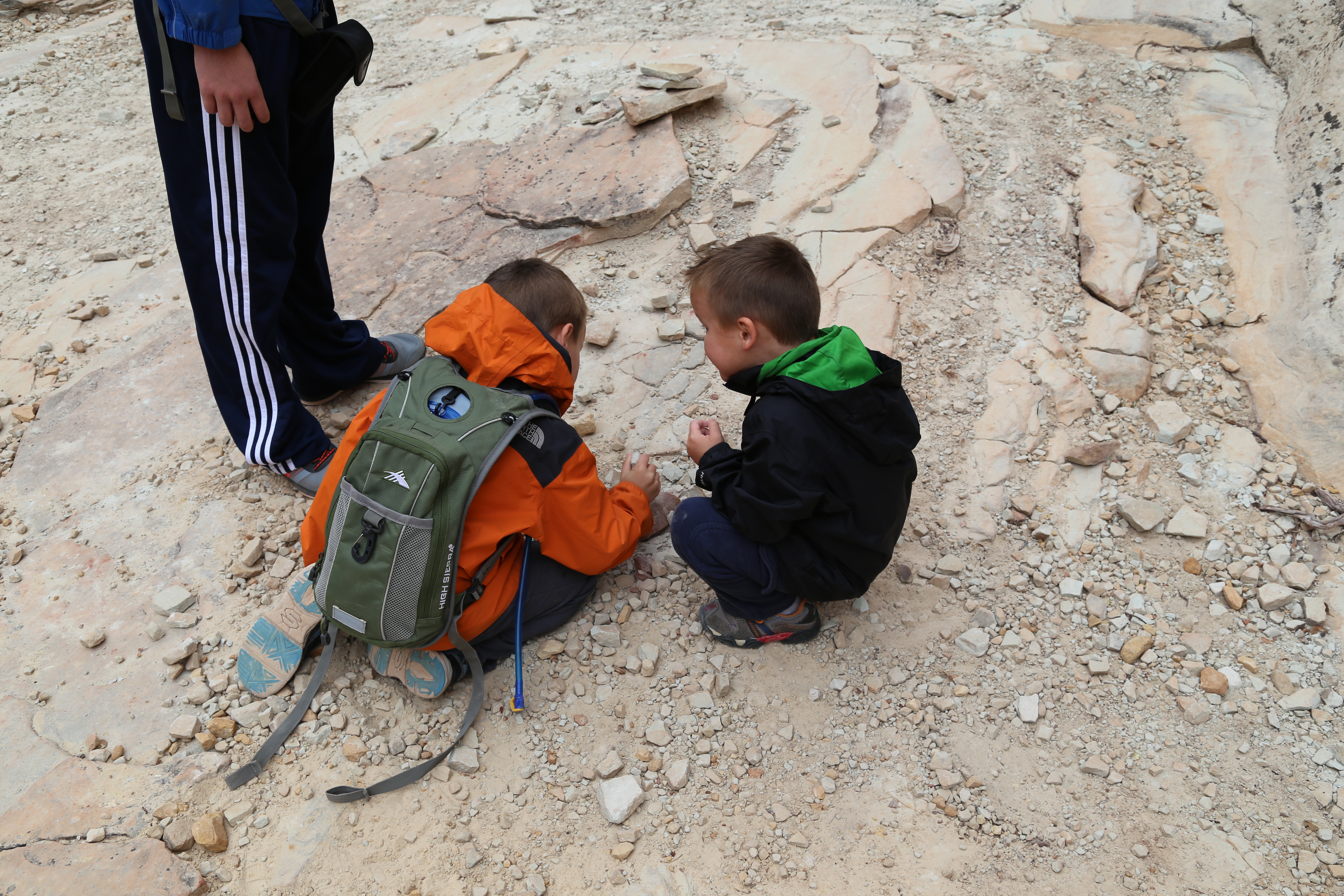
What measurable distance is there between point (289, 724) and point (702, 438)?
141 cm

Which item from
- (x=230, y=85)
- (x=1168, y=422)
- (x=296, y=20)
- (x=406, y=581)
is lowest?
(x=1168, y=422)

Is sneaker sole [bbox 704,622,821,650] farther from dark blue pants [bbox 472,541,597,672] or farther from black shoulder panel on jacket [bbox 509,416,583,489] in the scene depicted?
black shoulder panel on jacket [bbox 509,416,583,489]

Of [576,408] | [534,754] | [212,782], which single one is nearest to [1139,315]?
[576,408]

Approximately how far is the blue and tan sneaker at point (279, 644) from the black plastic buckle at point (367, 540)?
1.38 feet

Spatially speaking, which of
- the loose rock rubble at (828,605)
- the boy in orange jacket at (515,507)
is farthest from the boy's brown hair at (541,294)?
the loose rock rubble at (828,605)

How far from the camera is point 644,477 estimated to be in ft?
8.35

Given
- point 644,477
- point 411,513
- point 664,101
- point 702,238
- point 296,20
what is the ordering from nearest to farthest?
point 411,513
point 296,20
point 644,477
point 702,238
point 664,101

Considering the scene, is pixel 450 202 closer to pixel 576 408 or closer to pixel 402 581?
pixel 576 408

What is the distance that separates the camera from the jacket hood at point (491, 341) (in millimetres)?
2223

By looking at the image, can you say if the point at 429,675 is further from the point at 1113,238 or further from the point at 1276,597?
the point at 1113,238

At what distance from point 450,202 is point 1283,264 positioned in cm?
365

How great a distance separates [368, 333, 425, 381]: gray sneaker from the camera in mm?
3244

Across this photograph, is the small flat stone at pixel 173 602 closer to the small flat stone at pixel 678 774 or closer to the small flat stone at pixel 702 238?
the small flat stone at pixel 678 774

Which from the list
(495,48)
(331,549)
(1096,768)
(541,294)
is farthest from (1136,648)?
(495,48)
